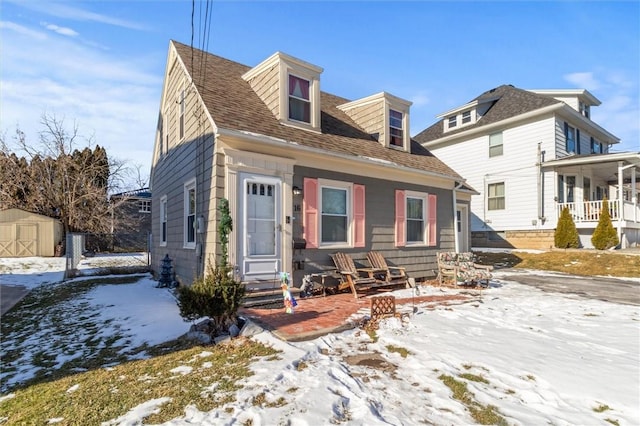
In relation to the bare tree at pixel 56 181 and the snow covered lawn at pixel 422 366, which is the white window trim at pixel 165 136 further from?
the bare tree at pixel 56 181

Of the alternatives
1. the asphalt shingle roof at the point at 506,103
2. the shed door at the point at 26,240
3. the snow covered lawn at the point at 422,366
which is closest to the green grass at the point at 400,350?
the snow covered lawn at the point at 422,366

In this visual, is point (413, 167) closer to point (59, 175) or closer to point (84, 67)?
point (84, 67)

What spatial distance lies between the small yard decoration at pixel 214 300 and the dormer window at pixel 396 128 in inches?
303

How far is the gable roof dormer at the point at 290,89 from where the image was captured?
8.29 meters

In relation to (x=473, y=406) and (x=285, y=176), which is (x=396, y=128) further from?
(x=473, y=406)

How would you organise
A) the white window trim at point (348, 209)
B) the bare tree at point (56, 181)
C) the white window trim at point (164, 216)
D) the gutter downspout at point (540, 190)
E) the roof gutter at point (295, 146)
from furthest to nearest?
the bare tree at point (56, 181), the gutter downspout at point (540, 190), the white window trim at point (164, 216), the white window trim at point (348, 209), the roof gutter at point (295, 146)

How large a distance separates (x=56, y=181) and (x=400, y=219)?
21823mm

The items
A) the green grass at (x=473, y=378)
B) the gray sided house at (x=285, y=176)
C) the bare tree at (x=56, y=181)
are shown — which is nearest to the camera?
the green grass at (x=473, y=378)

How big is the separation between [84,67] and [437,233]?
11.3 metres

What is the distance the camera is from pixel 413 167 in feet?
33.9

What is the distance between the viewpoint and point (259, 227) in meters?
7.36

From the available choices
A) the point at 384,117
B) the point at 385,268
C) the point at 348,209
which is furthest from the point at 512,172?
the point at 348,209

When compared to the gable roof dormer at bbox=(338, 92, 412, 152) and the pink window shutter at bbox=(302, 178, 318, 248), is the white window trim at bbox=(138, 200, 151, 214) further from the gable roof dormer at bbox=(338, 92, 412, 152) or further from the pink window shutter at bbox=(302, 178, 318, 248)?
the pink window shutter at bbox=(302, 178, 318, 248)

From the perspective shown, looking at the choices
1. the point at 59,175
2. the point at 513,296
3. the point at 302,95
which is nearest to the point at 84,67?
the point at 302,95
